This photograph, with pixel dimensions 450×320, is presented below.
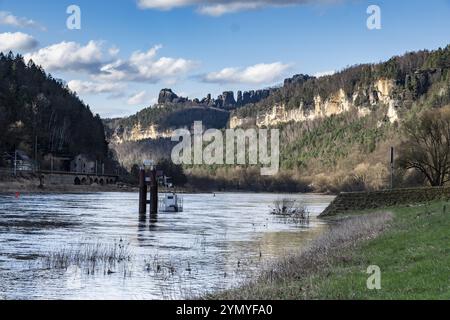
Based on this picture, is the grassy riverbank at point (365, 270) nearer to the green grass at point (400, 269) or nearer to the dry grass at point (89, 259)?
the green grass at point (400, 269)

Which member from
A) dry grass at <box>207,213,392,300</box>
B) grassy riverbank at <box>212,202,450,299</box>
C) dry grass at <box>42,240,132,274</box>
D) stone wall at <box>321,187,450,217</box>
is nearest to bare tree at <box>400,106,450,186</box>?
stone wall at <box>321,187,450,217</box>

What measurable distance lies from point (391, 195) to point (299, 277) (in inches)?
2027

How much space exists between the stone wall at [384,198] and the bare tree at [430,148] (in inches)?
558

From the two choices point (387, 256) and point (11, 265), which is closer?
point (387, 256)

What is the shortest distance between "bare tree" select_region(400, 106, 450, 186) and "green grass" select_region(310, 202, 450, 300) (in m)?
56.9

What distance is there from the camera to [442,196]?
68062 millimetres

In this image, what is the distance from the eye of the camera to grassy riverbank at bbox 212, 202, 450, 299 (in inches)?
730

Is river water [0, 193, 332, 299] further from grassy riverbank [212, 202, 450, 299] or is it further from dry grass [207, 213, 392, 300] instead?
grassy riverbank [212, 202, 450, 299]

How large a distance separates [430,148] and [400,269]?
71014mm

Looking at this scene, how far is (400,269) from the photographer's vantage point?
73.4 ft
